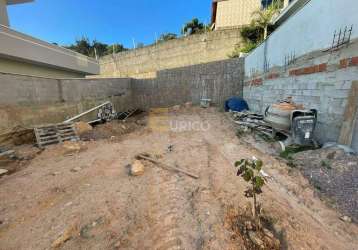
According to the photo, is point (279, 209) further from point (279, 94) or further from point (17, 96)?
point (17, 96)

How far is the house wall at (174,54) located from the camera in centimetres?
1092

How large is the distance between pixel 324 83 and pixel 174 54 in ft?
34.2

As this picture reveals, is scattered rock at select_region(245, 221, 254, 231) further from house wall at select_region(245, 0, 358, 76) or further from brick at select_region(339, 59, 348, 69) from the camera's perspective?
house wall at select_region(245, 0, 358, 76)

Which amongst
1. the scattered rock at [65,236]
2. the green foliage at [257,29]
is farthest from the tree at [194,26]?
the scattered rock at [65,236]

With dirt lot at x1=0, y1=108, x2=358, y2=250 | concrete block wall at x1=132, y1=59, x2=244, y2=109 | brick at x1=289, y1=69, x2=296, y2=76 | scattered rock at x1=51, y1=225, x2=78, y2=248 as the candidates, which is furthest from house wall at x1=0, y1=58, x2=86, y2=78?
brick at x1=289, y1=69, x2=296, y2=76

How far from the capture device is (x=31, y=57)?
19.5 ft

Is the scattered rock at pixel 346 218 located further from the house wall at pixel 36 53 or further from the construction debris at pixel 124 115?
the house wall at pixel 36 53

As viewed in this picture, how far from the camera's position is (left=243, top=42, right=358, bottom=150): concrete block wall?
258cm

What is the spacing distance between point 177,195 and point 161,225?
1.62ft

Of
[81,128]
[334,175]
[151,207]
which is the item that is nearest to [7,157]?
[81,128]

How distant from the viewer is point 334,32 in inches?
111

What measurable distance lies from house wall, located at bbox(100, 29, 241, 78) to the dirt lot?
778cm

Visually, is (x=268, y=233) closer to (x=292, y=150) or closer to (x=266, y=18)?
(x=292, y=150)

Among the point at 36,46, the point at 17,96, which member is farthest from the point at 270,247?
the point at 36,46
